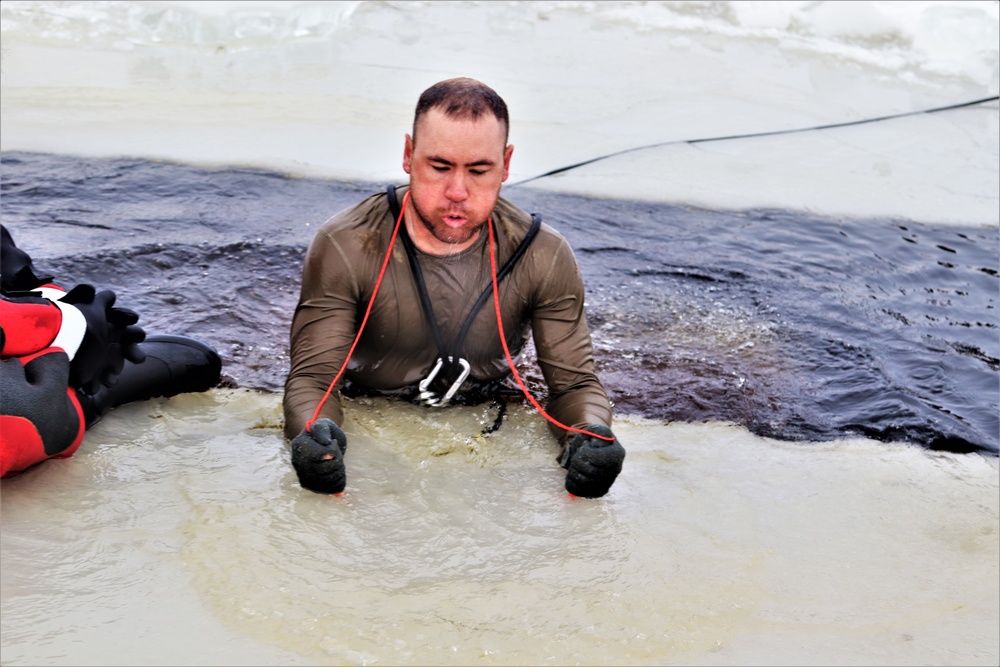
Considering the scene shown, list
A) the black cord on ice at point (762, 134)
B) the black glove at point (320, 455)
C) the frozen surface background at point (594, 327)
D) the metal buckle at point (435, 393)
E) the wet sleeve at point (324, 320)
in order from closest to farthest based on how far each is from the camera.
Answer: the frozen surface background at point (594, 327) < the black glove at point (320, 455) < the wet sleeve at point (324, 320) < the metal buckle at point (435, 393) < the black cord on ice at point (762, 134)

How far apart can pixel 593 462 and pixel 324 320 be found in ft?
3.08

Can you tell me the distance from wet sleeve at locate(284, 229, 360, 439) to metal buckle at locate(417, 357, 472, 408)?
1.14ft

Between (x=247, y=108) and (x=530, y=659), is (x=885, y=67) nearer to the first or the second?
(x=247, y=108)

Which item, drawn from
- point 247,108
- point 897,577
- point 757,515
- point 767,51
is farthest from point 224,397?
point 767,51

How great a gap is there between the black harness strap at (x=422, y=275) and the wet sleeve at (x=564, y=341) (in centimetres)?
10

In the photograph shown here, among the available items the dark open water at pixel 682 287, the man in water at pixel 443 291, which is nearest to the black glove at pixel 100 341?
the man in water at pixel 443 291

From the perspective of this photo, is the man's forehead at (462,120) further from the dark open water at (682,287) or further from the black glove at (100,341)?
the dark open water at (682,287)

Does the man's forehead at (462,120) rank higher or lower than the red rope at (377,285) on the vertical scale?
higher

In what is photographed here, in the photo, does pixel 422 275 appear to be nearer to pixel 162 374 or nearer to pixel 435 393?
pixel 435 393

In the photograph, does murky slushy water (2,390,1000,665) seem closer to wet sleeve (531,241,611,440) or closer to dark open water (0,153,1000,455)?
wet sleeve (531,241,611,440)

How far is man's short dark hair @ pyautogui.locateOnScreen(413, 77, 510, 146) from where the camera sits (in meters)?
2.99

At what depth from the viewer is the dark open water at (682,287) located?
4.11 metres

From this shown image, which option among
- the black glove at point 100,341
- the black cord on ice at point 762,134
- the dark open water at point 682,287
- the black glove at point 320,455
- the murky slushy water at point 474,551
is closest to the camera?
the murky slushy water at point 474,551

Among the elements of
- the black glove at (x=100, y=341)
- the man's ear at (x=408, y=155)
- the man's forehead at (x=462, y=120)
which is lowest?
the black glove at (x=100, y=341)
